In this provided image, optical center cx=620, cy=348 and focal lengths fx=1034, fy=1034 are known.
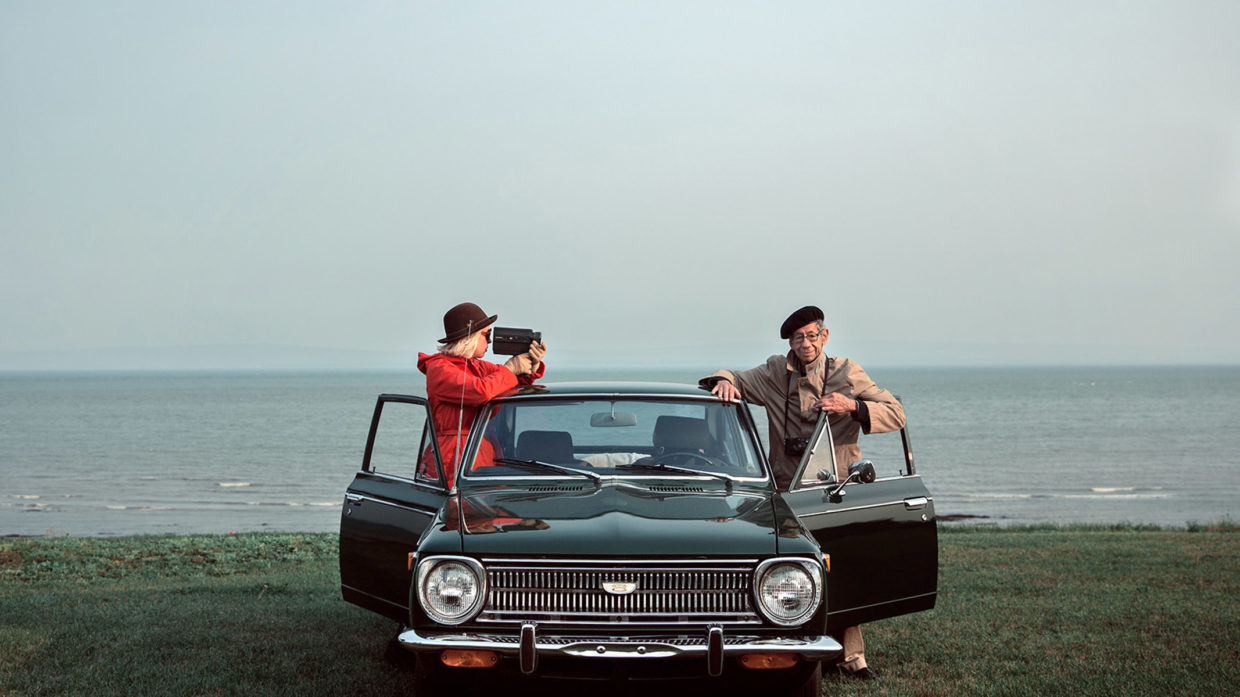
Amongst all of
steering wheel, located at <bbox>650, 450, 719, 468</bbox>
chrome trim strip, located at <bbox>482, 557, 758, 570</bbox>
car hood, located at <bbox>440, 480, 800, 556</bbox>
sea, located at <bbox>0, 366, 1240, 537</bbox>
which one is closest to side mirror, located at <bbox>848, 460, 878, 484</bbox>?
car hood, located at <bbox>440, 480, 800, 556</bbox>

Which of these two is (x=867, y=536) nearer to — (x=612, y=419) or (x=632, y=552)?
(x=612, y=419)

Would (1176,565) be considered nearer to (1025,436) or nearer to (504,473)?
(504,473)

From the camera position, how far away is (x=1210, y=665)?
643 centimetres

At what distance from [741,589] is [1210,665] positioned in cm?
400

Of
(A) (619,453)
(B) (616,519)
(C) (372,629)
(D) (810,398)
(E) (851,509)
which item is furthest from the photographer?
(C) (372,629)

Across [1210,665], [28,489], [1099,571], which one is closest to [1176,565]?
[1099,571]

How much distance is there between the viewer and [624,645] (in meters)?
4.06

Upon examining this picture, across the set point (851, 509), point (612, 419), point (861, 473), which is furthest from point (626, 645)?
point (612, 419)

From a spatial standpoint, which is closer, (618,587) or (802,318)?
(618,587)

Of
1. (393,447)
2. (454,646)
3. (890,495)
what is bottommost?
(393,447)

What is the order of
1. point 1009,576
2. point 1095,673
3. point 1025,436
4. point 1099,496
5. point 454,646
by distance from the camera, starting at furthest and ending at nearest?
point 1025,436, point 1099,496, point 1009,576, point 1095,673, point 454,646

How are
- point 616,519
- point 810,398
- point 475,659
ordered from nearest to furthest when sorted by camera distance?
1. point 475,659
2. point 616,519
3. point 810,398

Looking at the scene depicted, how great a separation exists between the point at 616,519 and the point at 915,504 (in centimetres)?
205

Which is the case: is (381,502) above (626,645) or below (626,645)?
above
